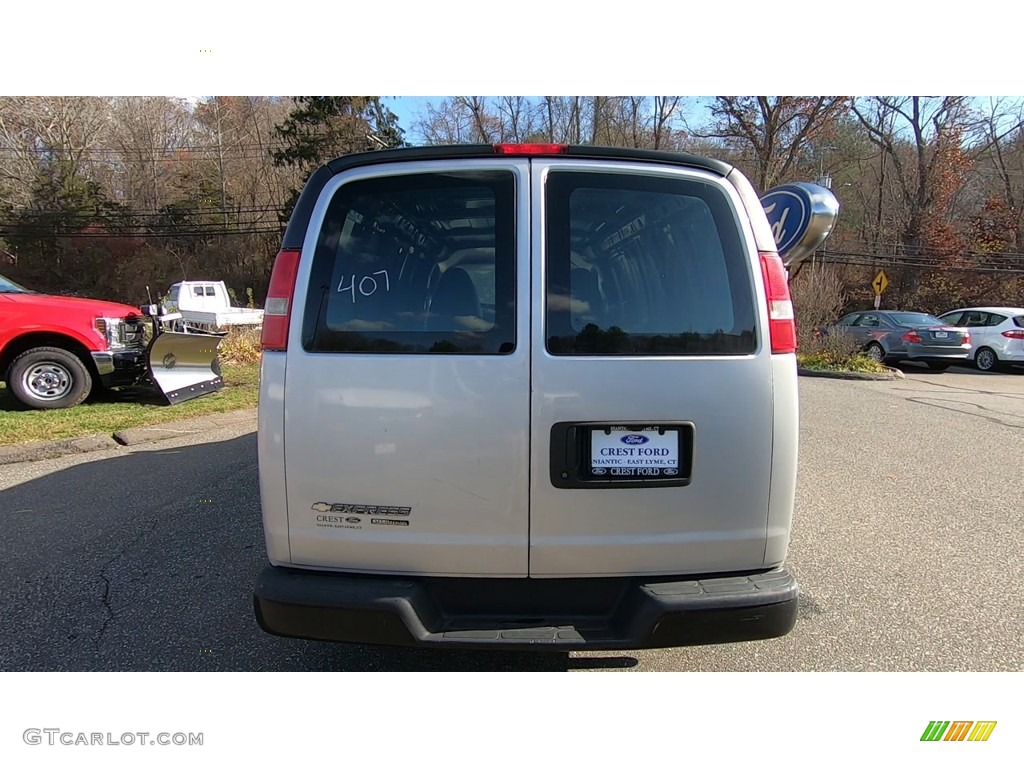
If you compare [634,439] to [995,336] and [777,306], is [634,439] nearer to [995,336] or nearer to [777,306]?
[777,306]

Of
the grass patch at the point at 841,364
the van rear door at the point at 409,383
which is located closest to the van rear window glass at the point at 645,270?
the van rear door at the point at 409,383

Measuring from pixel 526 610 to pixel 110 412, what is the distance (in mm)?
6814

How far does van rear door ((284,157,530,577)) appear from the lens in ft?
6.05

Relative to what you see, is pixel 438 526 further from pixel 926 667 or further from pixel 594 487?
pixel 926 667

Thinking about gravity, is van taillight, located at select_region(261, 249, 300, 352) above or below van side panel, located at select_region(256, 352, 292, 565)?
above

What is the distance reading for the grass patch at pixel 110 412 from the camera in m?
5.69

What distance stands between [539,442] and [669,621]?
76cm

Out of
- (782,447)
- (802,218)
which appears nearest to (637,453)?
(782,447)

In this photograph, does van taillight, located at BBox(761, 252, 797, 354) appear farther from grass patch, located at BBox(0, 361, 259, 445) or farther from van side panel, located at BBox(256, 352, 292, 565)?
grass patch, located at BBox(0, 361, 259, 445)

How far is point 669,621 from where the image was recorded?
1.82 meters

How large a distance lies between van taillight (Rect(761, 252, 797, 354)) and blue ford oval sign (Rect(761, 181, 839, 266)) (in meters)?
2.18

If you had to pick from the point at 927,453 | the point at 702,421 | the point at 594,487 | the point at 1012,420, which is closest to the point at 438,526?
the point at 594,487

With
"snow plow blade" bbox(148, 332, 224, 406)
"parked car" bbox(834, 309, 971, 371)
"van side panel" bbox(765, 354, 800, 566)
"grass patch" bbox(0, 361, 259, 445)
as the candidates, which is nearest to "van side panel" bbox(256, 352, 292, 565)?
"van side panel" bbox(765, 354, 800, 566)

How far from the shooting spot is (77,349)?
6.71 metres
